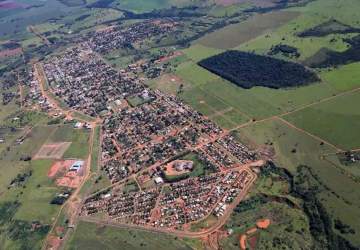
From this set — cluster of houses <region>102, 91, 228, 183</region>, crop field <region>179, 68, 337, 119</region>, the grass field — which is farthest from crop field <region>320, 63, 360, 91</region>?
the grass field

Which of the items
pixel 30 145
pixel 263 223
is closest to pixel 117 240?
pixel 263 223

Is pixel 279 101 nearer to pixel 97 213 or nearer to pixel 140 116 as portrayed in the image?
pixel 140 116

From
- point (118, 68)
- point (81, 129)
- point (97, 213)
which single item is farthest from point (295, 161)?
point (118, 68)

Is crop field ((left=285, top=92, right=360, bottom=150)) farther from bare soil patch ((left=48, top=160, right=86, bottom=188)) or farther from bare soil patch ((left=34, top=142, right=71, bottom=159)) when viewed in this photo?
bare soil patch ((left=34, top=142, right=71, bottom=159))

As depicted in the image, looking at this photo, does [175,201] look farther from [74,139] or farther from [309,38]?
[309,38]

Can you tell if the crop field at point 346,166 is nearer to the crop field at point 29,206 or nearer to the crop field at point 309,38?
the crop field at point 309,38

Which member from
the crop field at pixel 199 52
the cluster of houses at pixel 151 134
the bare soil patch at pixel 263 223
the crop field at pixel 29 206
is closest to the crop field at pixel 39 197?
the crop field at pixel 29 206
